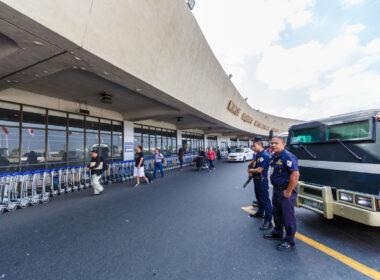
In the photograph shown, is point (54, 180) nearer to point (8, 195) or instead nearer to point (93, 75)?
point (8, 195)

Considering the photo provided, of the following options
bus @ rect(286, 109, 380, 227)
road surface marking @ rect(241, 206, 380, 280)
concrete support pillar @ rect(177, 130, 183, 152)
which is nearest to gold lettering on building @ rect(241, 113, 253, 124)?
concrete support pillar @ rect(177, 130, 183, 152)

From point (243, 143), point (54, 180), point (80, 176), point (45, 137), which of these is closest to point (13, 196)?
point (54, 180)

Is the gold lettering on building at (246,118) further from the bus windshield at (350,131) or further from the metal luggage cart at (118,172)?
the bus windshield at (350,131)

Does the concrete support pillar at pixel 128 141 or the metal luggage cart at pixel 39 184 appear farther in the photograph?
the concrete support pillar at pixel 128 141

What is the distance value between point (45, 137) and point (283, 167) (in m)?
10.8

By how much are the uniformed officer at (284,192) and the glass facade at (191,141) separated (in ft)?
58.7

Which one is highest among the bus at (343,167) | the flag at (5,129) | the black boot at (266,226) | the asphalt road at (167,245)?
the flag at (5,129)

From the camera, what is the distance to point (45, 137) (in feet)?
27.5

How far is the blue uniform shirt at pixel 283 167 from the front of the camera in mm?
2766

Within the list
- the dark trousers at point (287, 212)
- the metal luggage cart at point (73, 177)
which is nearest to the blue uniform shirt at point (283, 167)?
the dark trousers at point (287, 212)

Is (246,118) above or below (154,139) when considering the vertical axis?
above

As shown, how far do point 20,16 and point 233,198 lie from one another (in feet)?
22.7

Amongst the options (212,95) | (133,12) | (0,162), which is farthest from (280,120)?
(0,162)

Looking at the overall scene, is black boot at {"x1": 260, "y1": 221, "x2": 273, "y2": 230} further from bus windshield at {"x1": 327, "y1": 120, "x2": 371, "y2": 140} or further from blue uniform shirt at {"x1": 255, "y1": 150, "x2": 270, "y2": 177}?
bus windshield at {"x1": 327, "y1": 120, "x2": 371, "y2": 140}
